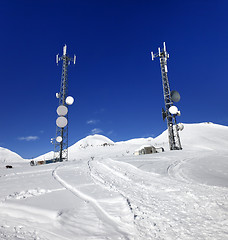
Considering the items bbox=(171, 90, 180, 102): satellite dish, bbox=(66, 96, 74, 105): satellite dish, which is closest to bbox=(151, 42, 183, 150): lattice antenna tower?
bbox=(171, 90, 180, 102): satellite dish

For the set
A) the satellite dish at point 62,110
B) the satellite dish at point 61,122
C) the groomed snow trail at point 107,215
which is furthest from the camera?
the satellite dish at point 62,110

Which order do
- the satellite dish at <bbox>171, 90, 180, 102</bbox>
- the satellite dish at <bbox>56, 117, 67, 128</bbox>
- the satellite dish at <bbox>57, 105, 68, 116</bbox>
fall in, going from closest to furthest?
1. the satellite dish at <bbox>56, 117, 67, 128</bbox>
2. the satellite dish at <bbox>171, 90, 180, 102</bbox>
3. the satellite dish at <bbox>57, 105, 68, 116</bbox>

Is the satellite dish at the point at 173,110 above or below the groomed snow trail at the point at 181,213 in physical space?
above

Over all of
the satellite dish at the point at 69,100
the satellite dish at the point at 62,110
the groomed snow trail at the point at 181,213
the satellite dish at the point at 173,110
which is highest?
the satellite dish at the point at 69,100

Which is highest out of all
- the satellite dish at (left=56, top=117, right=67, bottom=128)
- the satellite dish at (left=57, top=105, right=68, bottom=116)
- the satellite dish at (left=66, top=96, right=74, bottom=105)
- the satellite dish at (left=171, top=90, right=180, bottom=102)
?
the satellite dish at (left=66, top=96, right=74, bottom=105)

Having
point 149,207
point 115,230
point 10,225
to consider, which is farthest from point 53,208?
point 149,207

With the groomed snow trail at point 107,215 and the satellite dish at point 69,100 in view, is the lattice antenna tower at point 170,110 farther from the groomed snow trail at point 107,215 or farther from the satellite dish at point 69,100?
the groomed snow trail at point 107,215

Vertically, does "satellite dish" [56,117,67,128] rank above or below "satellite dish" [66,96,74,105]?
below

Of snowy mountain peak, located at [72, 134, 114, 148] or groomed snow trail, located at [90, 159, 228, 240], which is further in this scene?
snowy mountain peak, located at [72, 134, 114, 148]

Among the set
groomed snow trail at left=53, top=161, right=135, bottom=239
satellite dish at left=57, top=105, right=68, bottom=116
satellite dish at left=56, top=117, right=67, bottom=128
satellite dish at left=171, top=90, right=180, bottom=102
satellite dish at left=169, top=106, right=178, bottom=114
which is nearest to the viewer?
groomed snow trail at left=53, top=161, right=135, bottom=239

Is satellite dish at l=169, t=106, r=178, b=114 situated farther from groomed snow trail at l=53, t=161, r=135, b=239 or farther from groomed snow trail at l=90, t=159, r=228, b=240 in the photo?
groomed snow trail at l=53, t=161, r=135, b=239

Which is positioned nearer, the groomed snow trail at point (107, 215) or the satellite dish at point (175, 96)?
the groomed snow trail at point (107, 215)

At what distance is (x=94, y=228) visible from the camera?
2.12 meters

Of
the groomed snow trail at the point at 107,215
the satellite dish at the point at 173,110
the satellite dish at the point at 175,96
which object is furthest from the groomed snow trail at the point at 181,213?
the satellite dish at the point at 175,96
